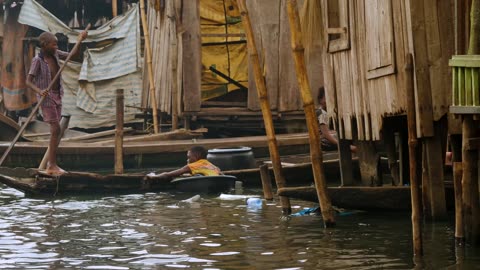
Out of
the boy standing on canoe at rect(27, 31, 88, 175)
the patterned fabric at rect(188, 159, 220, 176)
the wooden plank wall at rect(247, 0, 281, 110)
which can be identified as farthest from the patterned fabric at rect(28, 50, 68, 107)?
the wooden plank wall at rect(247, 0, 281, 110)

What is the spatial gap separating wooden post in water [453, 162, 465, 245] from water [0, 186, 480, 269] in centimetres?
Answer: 12

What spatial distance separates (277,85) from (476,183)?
1059 cm

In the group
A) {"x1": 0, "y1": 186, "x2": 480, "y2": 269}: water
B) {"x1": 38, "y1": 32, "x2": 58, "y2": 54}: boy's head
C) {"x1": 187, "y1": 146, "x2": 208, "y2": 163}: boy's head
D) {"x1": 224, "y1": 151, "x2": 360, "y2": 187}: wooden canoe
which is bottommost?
{"x1": 0, "y1": 186, "x2": 480, "y2": 269}: water

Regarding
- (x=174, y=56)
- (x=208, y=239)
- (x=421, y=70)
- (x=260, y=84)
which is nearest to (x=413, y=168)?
(x=421, y=70)

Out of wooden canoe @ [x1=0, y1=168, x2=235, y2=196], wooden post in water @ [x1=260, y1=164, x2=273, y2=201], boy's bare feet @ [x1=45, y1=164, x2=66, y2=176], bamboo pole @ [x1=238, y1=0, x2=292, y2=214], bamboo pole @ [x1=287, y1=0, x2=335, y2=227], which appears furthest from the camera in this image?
boy's bare feet @ [x1=45, y1=164, x2=66, y2=176]

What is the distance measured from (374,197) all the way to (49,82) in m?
6.09

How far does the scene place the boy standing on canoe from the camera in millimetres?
13344

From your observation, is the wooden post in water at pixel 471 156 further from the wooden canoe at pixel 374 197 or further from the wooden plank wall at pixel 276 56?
the wooden plank wall at pixel 276 56

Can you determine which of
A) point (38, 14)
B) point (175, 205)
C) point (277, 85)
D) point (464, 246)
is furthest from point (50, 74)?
point (38, 14)

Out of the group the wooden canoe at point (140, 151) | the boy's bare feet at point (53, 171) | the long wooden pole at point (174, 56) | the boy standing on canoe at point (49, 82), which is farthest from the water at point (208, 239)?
the long wooden pole at point (174, 56)

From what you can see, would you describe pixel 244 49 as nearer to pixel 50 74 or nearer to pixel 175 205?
pixel 50 74

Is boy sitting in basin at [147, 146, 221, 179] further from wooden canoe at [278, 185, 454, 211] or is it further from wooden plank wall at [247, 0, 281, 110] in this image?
wooden plank wall at [247, 0, 281, 110]

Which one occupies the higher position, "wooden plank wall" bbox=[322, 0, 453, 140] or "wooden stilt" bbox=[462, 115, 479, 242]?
"wooden plank wall" bbox=[322, 0, 453, 140]

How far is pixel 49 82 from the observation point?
44.9 ft
